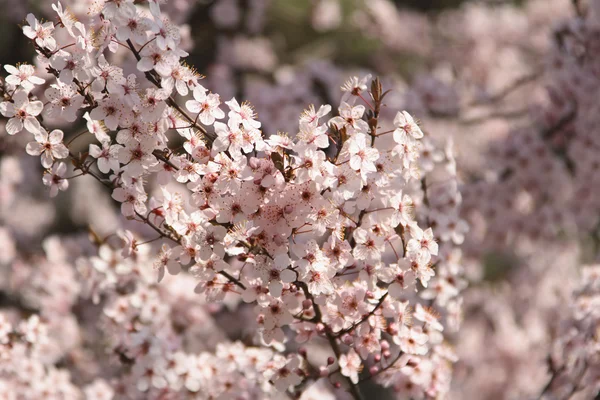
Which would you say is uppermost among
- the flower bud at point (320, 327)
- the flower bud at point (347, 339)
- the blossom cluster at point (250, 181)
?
the blossom cluster at point (250, 181)

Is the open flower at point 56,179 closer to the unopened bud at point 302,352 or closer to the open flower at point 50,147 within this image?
the open flower at point 50,147

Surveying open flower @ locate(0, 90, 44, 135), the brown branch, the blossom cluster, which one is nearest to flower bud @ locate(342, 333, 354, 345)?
the blossom cluster

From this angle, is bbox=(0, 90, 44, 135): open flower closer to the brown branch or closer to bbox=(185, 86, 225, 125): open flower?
the brown branch

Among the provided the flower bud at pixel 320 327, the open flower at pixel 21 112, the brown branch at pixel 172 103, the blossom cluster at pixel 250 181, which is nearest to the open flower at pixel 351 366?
the blossom cluster at pixel 250 181

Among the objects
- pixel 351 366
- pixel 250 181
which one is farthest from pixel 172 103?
pixel 351 366

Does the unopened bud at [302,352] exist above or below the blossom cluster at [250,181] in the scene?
below

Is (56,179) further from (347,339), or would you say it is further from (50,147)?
(347,339)

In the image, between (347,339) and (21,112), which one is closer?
(21,112)

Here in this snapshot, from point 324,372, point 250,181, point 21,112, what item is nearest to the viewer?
point 250,181

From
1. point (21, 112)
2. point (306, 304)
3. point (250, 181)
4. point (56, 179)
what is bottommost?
point (306, 304)

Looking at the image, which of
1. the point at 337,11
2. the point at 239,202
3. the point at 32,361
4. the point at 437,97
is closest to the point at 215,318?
the point at 32,361

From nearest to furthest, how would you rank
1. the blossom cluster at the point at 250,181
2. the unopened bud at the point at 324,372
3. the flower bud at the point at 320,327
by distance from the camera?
the blossom cluster at the point at 250,181 < the flower bud at the point at 320,327 < the unopened bud at the point at 324,372

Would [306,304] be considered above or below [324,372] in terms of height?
above
